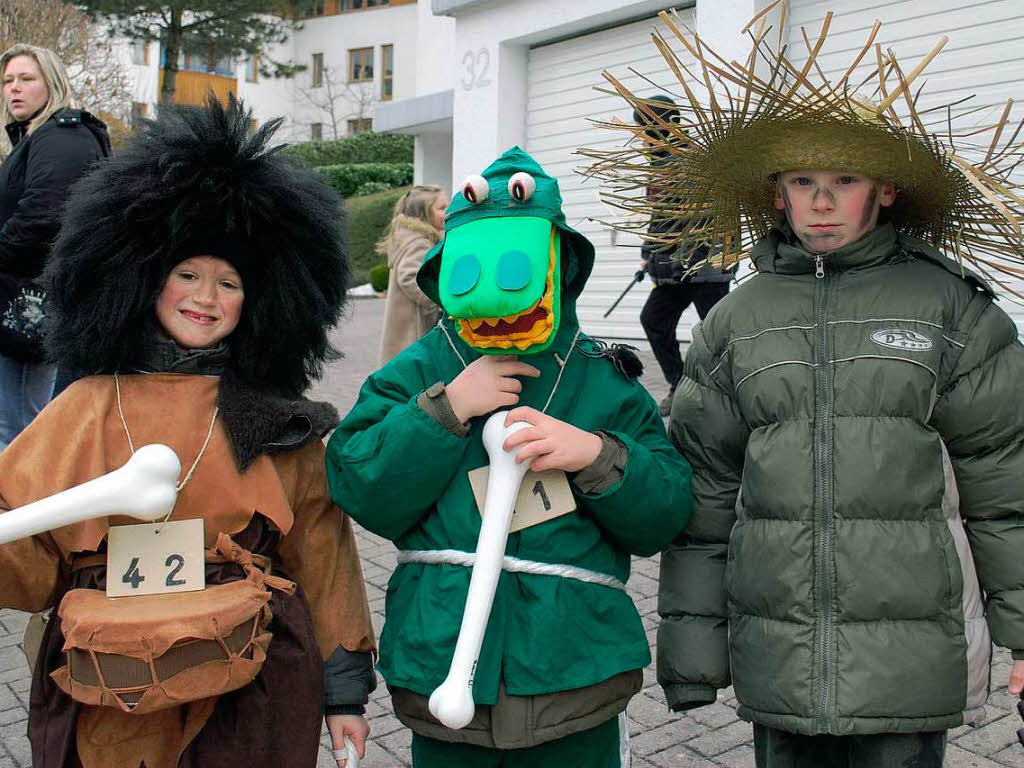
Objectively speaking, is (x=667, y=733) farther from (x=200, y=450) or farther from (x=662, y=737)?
(x=200, y=450)

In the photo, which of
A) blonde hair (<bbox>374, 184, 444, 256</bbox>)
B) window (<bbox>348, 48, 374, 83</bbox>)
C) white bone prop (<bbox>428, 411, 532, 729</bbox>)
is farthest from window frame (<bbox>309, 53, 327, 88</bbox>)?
white bone prop (<bbox>428, 411, 532, 729</bbox>)

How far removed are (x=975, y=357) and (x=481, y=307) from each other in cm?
93

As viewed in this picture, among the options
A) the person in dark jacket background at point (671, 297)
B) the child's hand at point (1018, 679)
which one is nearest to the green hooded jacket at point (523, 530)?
the child's hand at point (1018, 679)

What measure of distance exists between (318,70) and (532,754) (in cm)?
3978

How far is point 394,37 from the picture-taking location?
37.4 metres

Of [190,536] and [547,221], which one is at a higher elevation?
[547,221]

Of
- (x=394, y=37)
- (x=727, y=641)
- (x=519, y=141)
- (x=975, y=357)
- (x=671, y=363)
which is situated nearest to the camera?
(x=975, y=357)

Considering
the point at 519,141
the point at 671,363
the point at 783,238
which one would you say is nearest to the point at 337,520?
the point at 783,238

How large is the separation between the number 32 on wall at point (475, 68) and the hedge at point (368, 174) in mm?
14381

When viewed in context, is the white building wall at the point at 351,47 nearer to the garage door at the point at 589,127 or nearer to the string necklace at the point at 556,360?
the garage door at the point at 589,127

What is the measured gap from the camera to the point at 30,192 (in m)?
4.00

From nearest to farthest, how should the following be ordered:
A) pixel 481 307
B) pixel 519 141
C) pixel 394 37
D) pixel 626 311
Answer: pixel 481 307 → pixel 626 311 → pixel 519 141 → pixel 394 37

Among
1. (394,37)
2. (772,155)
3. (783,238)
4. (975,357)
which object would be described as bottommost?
(975,357)

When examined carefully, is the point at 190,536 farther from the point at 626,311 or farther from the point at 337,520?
the point at 626,311
